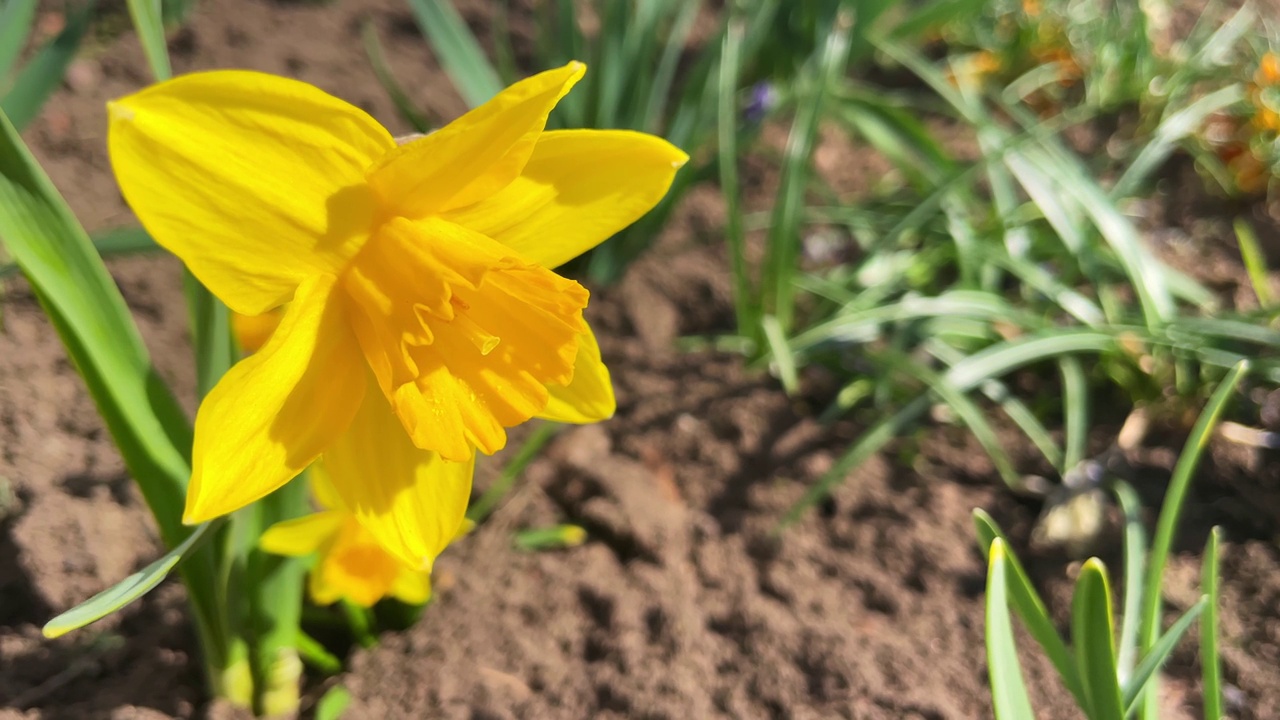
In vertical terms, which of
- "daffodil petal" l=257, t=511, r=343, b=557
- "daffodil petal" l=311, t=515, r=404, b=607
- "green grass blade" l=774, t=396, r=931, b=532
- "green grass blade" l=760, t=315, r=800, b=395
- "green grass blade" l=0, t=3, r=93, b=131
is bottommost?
"green grass blade" l=774, t=396, r=931, b=532

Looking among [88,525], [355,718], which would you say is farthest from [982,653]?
[88,525]

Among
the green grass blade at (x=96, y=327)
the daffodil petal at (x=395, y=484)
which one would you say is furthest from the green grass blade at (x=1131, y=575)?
the green grass blade at (x=96, y=327)

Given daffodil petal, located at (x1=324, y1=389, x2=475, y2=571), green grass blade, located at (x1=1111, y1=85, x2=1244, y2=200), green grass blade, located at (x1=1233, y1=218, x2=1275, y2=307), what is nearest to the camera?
daffodil petal, located at (x1=324, y1=389, x2=475, y2=571)

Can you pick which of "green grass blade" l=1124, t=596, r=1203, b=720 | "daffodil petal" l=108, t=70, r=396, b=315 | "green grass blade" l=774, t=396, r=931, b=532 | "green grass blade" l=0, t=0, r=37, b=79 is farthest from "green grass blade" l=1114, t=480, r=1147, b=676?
"green grass blade" l=0, t=0, r=37, b=79

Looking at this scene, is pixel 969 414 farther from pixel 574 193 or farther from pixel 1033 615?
pixel 574 193

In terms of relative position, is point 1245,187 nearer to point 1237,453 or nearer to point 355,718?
point 1237,453

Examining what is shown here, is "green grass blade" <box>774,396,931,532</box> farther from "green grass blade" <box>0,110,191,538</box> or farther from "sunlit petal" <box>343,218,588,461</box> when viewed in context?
"green grass blade" <box>0,110,191,538</box>

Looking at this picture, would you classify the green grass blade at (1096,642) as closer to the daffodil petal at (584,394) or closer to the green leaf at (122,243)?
the daffodil petal at (584,394)
